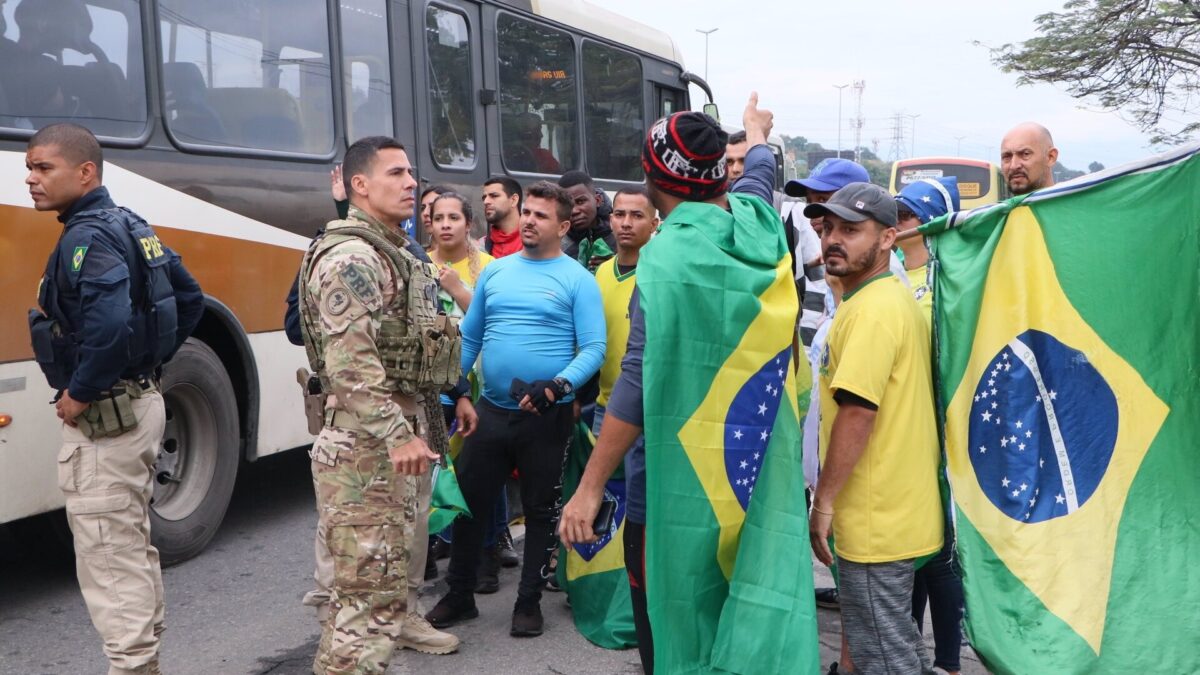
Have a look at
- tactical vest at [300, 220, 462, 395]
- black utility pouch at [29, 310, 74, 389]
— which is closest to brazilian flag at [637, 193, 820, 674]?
tactical vest at [300, 220, 462, 395]

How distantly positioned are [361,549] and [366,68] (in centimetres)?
402

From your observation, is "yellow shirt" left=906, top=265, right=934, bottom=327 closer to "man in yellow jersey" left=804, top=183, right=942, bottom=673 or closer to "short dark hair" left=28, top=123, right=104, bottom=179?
"man in yellow jersey" left=804, top=183, right=942, bottom=673

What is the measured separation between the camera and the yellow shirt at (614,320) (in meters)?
4.68

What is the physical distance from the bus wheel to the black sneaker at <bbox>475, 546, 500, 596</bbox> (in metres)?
1.48

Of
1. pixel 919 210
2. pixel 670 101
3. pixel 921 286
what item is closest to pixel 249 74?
pixel 919 210

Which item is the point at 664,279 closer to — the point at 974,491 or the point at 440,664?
the point at 974,491

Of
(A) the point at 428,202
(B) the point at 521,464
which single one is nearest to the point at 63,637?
(B) the point at 521,464

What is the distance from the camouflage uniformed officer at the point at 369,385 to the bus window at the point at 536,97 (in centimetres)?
454

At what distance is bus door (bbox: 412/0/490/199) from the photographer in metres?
7.10

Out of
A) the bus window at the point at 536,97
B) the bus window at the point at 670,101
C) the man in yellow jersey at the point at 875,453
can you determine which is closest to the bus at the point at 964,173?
the bus window at the point at 670,101

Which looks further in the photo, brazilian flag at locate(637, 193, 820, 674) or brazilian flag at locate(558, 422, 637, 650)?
brazilian flag at locate(558, 422, 637, 650)

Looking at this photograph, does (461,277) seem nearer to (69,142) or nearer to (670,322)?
(69,142)

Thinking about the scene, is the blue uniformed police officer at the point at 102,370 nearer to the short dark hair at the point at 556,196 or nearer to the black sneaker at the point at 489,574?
the short dark hair at the point at 556,196

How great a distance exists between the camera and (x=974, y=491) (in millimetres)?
3264
